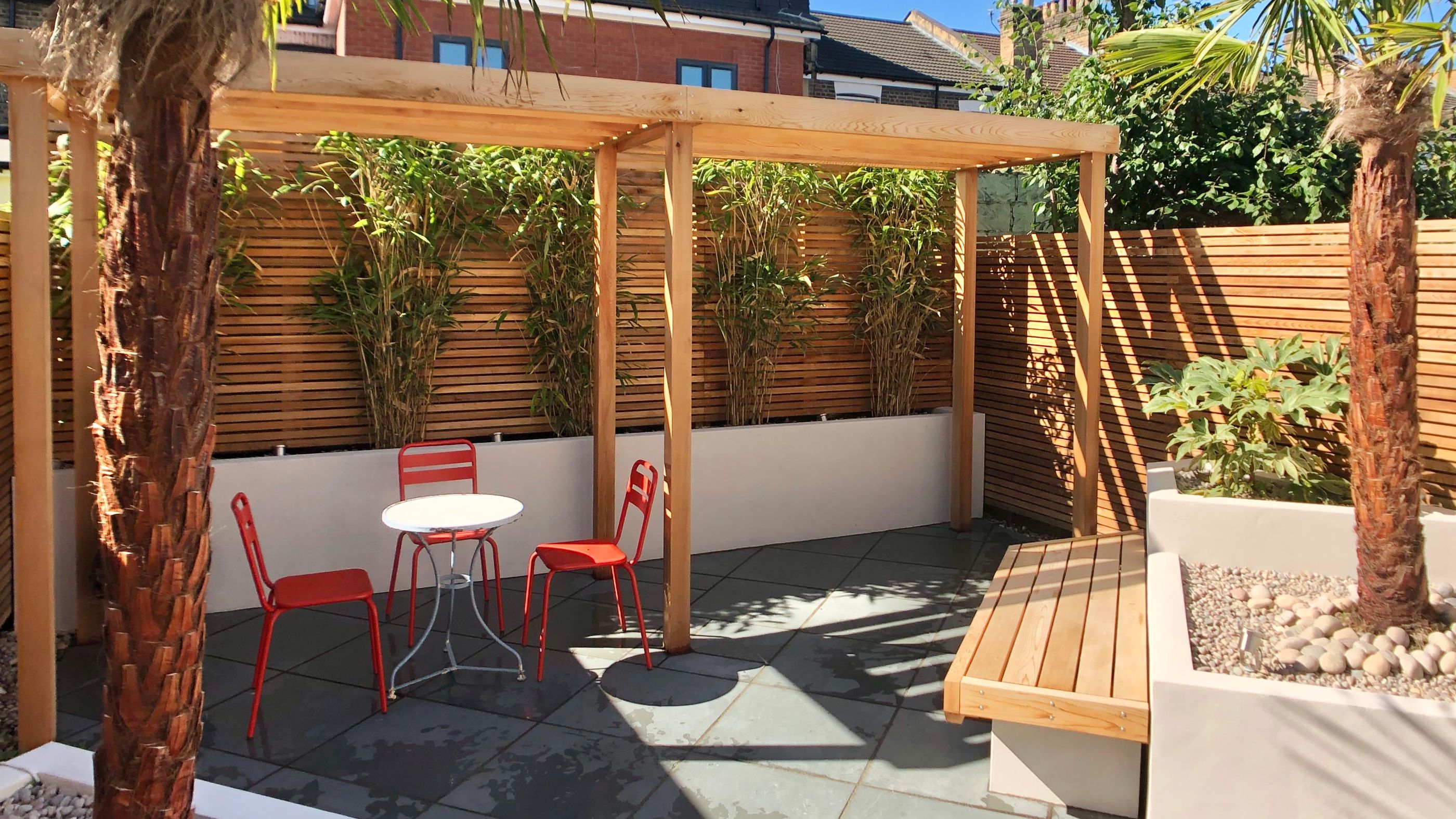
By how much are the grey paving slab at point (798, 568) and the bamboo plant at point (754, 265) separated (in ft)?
3.22

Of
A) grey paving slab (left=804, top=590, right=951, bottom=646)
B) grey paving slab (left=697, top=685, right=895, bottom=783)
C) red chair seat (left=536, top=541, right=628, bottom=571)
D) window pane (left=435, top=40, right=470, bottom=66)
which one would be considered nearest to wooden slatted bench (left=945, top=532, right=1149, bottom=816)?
grey paving slab (left=697, top=685, right=895, bottom=783)

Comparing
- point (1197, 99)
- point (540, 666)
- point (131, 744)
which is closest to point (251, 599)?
point (540, 666)

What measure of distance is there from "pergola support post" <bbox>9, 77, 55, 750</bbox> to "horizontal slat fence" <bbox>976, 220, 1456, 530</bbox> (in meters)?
5.39

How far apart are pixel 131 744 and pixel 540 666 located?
2499mm

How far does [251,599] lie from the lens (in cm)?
554

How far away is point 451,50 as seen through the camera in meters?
17.4

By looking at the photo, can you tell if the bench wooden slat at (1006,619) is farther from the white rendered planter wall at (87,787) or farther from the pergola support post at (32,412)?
the pergola support post at (32,412)

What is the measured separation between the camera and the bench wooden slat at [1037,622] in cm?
351

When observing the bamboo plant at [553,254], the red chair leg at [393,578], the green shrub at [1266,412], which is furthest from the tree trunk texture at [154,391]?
the green shrub at [1266,412]

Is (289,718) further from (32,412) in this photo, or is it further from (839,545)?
(839,545)

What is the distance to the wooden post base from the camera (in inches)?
136

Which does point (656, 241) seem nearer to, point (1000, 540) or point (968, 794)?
point (1000, 540)

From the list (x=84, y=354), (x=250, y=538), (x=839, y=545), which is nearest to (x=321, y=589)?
(x=250, y=538)

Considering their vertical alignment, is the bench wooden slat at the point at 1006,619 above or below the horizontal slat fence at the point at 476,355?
below
